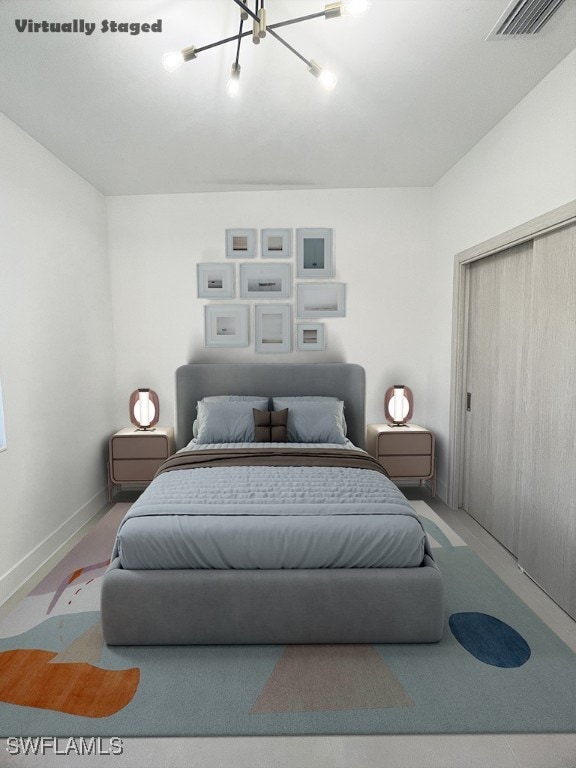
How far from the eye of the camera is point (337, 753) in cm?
156

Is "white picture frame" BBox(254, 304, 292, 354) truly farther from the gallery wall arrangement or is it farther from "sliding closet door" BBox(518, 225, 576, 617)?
"sliding closet door" BBox(518, 225, 576, 617)

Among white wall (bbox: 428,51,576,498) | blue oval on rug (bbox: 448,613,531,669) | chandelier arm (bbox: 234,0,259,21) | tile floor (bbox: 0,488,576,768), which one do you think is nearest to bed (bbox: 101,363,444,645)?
blue oval on rug (bbox: 448,613,531,669)

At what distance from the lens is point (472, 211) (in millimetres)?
3334

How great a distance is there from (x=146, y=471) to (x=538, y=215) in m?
3.45

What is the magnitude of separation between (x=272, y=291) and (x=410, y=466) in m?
2.03

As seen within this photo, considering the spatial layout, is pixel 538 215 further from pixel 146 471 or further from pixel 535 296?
pixel 146 471

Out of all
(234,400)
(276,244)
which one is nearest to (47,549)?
(234,400)

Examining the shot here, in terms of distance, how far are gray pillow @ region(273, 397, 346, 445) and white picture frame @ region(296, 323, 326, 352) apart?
25.4 inches

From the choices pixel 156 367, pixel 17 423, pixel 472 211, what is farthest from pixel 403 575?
pixel 156 367

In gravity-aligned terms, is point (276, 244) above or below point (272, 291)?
above

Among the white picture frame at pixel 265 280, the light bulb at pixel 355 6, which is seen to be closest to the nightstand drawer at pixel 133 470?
the white picture frame at pixel 265 280

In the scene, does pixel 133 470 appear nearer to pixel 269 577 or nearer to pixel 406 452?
pixel 269 577

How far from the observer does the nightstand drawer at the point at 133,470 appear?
3.91 metres

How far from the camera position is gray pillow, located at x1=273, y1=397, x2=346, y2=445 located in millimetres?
3639
